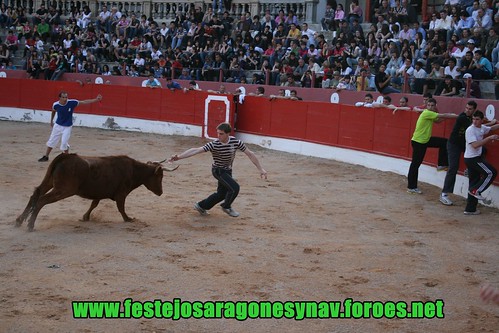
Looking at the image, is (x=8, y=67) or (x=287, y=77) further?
(x=8, y=67)

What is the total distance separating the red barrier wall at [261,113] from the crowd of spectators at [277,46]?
4.30 feet

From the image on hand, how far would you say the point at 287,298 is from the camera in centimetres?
666

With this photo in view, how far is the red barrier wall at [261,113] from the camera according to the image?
1456cm

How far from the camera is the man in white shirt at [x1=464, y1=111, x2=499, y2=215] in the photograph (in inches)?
426

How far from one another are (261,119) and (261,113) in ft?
0.48

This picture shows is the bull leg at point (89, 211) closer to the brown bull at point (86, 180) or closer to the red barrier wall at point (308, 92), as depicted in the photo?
the brown bull at point (86, 180)

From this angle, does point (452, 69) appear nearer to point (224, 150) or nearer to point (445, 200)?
point (445, 200)

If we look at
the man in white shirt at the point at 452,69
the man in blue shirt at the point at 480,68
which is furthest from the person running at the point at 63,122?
the man in blue shirt at the point at 480,68

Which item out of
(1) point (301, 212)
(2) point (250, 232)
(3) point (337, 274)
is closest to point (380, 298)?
(3) point (337, 274)

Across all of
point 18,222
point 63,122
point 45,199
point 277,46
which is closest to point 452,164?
point 45,199

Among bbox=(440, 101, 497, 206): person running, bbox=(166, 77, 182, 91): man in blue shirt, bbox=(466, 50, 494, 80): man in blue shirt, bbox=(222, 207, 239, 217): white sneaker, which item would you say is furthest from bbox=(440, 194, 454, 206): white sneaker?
bbox=(166, 77, 182, 91): man in blue shirt

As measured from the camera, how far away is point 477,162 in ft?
35.8

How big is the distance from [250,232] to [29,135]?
1182cm

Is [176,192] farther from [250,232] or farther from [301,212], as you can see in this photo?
[250,232]
